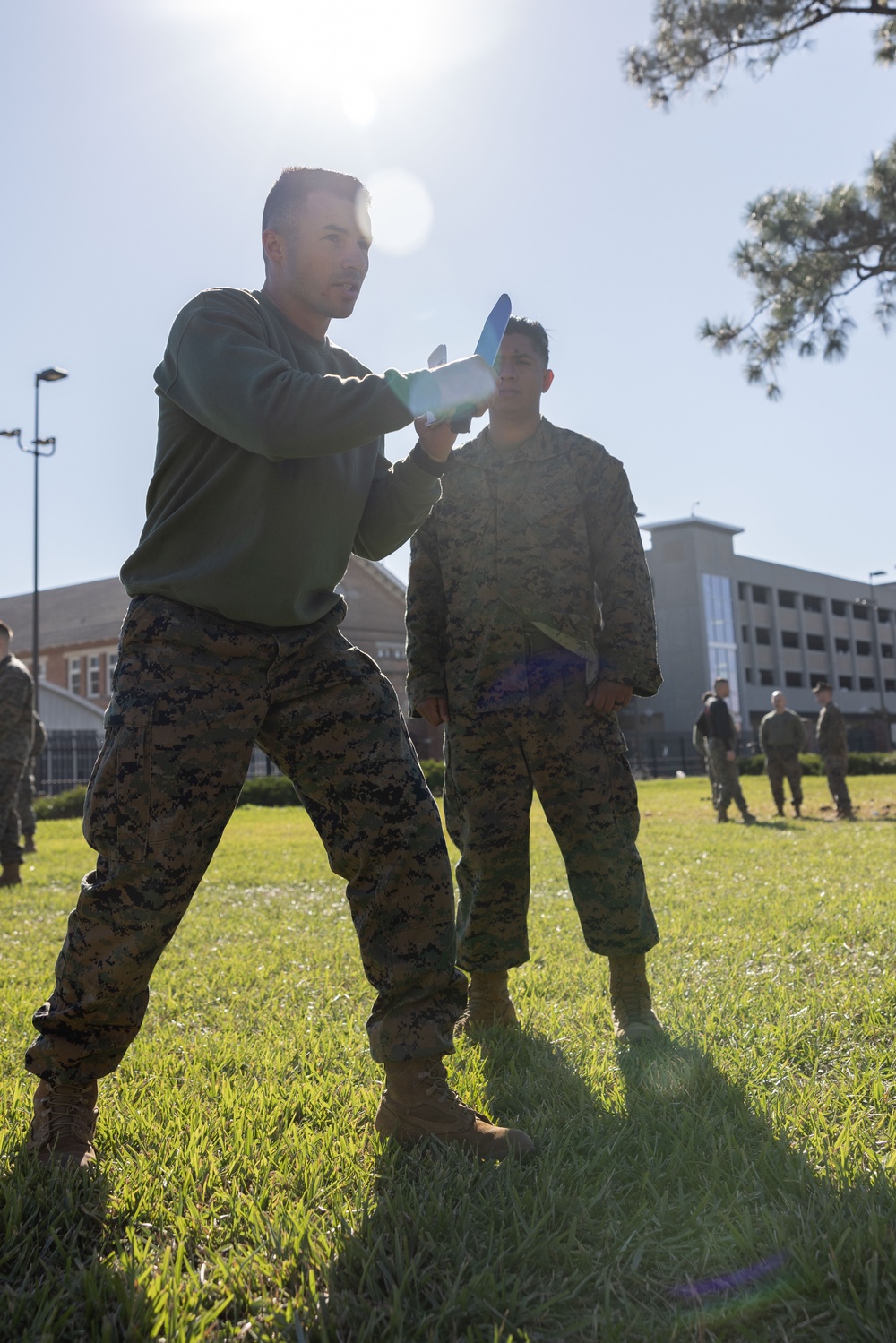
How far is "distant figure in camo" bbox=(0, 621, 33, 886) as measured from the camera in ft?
29.6

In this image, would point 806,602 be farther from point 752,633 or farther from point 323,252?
point 323,252

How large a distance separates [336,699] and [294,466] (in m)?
0.58

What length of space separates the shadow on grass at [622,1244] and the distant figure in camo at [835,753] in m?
15.2

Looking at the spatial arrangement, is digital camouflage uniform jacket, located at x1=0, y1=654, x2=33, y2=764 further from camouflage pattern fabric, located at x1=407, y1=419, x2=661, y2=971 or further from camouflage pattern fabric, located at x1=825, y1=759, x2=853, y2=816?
camouflage pattern fabric, located at x1=825, y1=759, x2=853, y2=816

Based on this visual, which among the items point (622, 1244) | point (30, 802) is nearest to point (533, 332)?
→ point (622, 1244)

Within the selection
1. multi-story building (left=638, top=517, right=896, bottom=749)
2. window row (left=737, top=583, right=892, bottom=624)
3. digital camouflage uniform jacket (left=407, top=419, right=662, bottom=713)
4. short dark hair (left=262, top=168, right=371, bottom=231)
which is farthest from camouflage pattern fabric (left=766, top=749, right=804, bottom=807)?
window row (left=737, top=583, right=892, bottom=624)

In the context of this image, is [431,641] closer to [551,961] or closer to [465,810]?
[465,810]

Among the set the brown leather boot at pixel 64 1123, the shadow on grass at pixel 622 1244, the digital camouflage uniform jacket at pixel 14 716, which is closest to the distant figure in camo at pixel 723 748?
the digital camouflage uniform jacket at pixel 14 716

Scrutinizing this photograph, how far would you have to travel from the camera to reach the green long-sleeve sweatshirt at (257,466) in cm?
227

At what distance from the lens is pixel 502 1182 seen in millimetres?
2172

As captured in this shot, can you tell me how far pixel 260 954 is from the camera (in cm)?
550

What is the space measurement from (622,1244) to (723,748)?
14.2 m

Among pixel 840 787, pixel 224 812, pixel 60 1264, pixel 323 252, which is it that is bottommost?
pixel 60 1264

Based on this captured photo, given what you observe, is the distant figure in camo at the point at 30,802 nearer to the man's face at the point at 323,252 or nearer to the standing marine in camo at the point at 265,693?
the standing marine in camo at the point at 265,693
